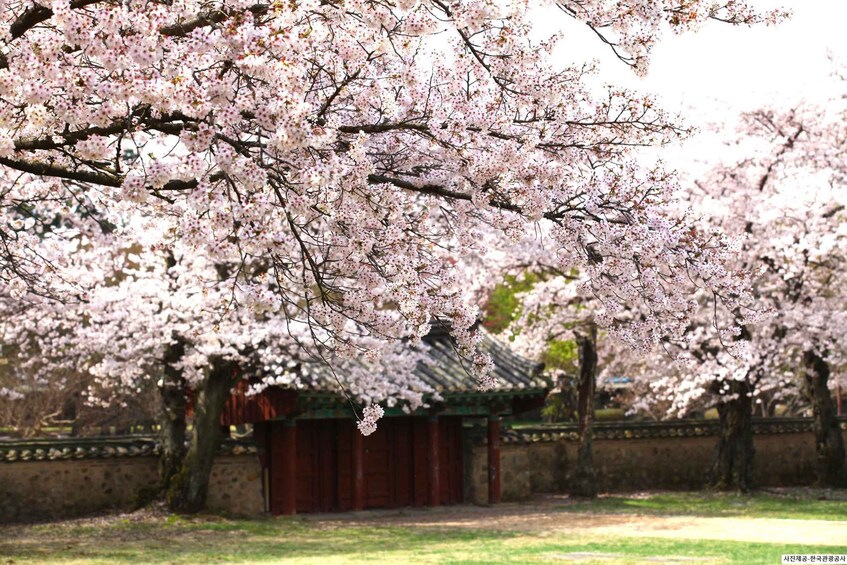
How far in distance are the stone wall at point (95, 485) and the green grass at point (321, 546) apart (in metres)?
0.92

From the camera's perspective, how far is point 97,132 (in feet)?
20.6

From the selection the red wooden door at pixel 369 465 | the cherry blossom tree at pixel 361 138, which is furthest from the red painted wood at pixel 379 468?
the cherry blossom tree at pixel 361 138

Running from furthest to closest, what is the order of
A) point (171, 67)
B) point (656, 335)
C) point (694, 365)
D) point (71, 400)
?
1. point (71, 400)
2. point (694, 365)
3. point (656, 335)
4. point (171, 67)

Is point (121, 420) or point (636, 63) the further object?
point (121, 420)

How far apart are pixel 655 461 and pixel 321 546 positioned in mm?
12499

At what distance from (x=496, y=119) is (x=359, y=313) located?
153 centimetres

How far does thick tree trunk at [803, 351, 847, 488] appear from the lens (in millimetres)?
23594

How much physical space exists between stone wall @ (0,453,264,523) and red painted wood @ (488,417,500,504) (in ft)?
15.7

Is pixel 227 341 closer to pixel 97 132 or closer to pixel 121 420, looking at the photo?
pixel 97 132

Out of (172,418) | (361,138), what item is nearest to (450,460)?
(172,418)

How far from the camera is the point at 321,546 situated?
50.2 feet

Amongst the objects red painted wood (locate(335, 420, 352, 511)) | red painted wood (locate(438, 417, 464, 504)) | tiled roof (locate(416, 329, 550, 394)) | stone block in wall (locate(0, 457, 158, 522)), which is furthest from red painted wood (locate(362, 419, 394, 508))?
stone block in wall (locate(0, 457, 158, 522))

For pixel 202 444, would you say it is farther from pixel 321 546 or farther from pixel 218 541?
pixel 321 546

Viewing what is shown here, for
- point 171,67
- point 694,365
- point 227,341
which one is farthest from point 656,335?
point 694,365
